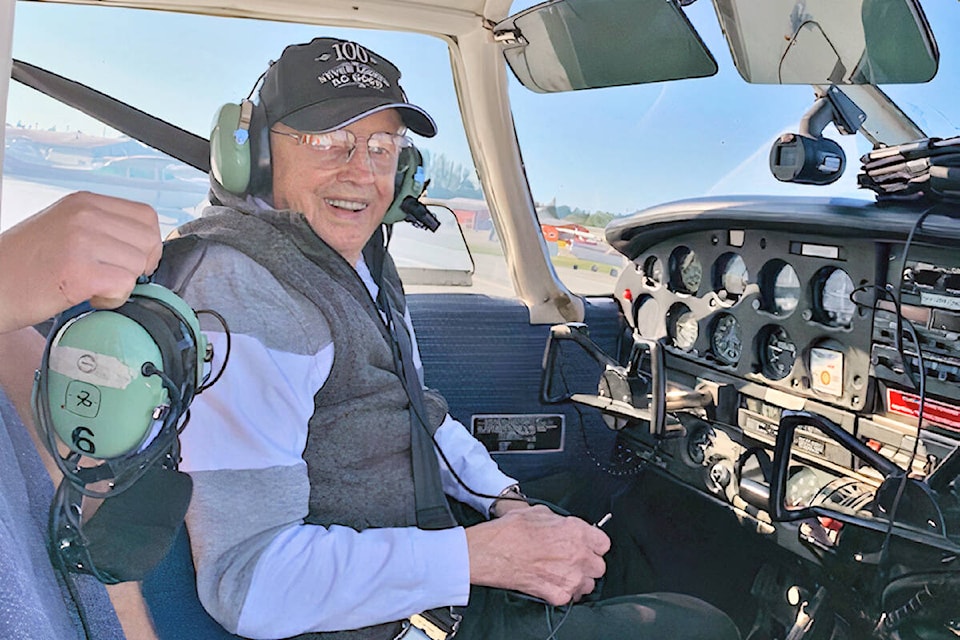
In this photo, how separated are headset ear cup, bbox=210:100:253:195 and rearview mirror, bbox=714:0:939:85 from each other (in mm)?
852

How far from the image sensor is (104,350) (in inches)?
26.4

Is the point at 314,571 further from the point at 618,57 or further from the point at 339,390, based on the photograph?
the point at 618,57

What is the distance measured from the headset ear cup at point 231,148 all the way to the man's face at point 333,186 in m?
0.07

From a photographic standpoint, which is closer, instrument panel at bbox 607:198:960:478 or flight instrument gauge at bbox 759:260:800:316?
instrument panel at bbox 607:198:960:478

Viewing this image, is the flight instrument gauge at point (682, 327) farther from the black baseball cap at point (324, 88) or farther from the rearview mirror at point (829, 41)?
the black baseball cap at point (324, 88)

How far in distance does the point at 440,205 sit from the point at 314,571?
142cm

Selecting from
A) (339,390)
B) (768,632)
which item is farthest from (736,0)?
(768,632)

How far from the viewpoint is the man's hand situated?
1.28 meters

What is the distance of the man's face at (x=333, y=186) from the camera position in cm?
141

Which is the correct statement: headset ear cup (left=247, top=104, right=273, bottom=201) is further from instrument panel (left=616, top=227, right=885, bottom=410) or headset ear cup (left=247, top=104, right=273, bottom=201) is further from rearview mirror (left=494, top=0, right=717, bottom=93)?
instrument panel (left=616, top=227, right=885, bottom=410)

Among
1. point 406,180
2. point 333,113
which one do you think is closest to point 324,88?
point 333,113

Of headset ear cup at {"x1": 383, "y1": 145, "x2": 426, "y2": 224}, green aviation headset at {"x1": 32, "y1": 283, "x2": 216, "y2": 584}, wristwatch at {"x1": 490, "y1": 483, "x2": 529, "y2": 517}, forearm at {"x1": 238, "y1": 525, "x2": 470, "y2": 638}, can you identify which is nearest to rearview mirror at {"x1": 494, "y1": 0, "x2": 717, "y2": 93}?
headset ear cup at {"x1": 383, "y1": 145, "x2": 426, "y2": 224}

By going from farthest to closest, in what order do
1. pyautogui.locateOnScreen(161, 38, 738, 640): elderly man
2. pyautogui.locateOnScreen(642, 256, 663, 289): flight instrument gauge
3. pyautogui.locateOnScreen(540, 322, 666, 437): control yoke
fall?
pyautogui.locateOnScreen(642, 256, 663, 289): flight instrument gauge → pyautogui.locateOnScreen(540, 322, 666, 437): control yoke → pyautogui.locateOnScreen(161, 38, 738, 640): elderly man

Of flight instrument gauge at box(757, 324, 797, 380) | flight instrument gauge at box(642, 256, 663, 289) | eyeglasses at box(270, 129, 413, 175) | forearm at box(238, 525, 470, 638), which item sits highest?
eyeglasses at box(270, 129, 413, 175)
